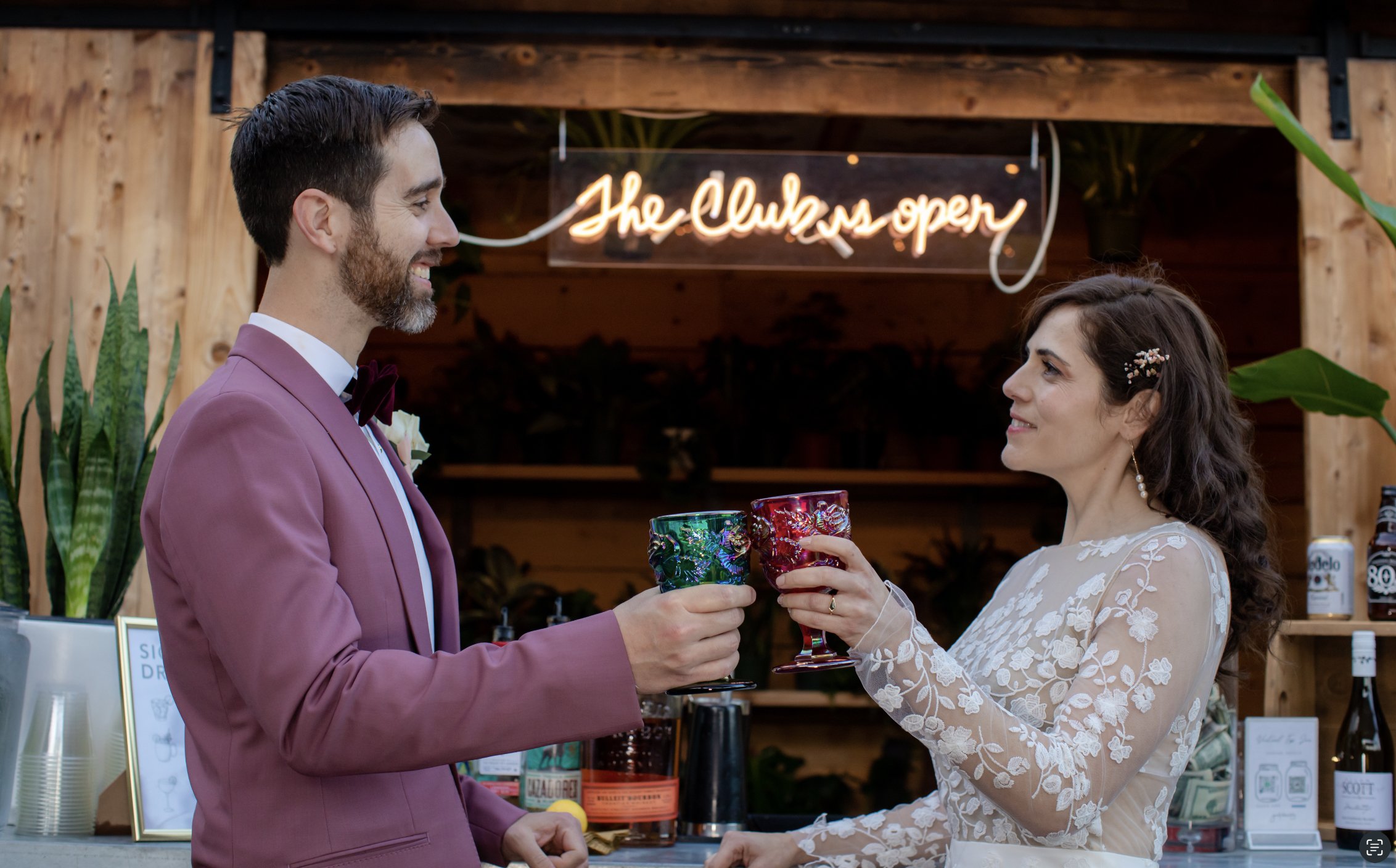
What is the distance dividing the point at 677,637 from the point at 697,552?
4.3 inches

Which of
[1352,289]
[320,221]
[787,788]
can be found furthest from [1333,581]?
[320,221]

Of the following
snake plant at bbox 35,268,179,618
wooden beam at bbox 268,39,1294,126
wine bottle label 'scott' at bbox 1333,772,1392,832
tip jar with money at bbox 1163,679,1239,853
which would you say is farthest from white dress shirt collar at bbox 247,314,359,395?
wine bottle label 'scott' at bbox 1333,772,1392,832

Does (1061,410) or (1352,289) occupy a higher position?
(1352,289)

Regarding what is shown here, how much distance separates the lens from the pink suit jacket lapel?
1227mm

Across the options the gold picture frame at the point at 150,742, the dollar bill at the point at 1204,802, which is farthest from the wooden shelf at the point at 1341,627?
the gold picture frame at the point at 150,742

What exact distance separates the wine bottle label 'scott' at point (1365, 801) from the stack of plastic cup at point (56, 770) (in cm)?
228

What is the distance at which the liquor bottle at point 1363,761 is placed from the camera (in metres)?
2.30

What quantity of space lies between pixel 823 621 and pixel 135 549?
1587mm

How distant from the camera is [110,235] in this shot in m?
2.79

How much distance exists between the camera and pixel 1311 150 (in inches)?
90.8

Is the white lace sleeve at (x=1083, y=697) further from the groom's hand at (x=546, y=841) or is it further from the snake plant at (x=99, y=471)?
the snake plant at (x=99, y=471)

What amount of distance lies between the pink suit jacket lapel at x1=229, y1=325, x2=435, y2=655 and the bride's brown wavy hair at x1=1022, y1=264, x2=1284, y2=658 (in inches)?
40.4

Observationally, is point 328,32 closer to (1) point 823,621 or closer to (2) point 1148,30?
(2) point 1148,30

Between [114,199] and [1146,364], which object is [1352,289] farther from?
[114,199]
